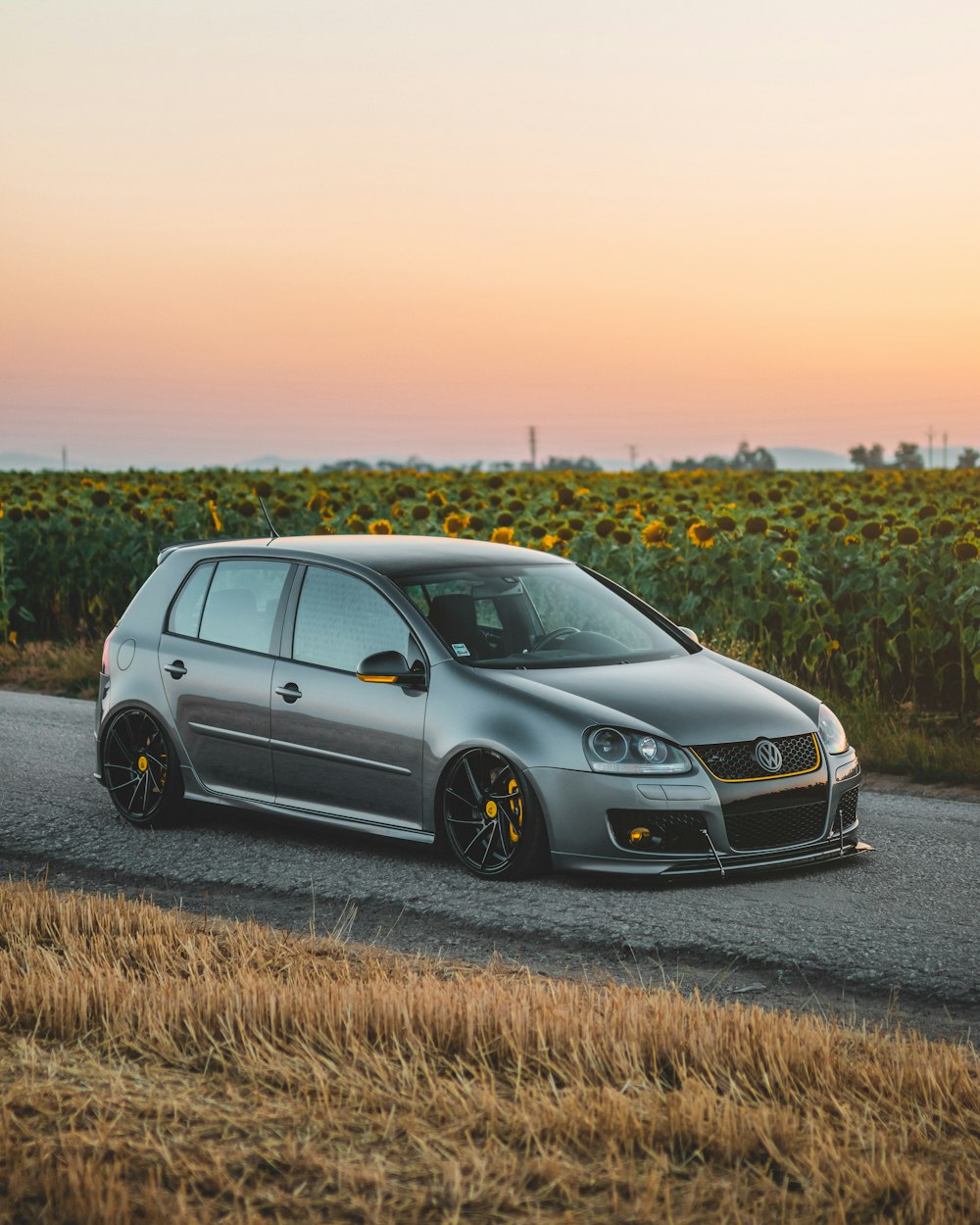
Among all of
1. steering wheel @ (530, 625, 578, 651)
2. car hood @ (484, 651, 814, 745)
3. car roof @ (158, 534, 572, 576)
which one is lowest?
car hood @ (484, 651, 814, 745)

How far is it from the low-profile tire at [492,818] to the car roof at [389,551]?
122 centimetres

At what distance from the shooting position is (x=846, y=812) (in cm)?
805

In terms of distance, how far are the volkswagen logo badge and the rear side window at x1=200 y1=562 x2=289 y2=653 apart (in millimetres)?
2568

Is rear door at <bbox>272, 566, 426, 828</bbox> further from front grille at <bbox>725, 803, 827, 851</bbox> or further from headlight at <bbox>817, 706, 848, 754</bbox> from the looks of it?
headlight at <bbox>817, 706, 848, 754</bbox>

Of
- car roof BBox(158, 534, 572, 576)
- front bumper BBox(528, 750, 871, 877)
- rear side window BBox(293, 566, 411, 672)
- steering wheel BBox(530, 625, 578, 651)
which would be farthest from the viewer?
car roof BBox(158, 534, 572, 576)

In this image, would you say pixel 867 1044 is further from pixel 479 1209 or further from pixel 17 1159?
pixel 17 1159

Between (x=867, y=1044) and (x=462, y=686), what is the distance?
3.31 m

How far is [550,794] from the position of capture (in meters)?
7.48

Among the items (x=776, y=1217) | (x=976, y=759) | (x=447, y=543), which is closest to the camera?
(x=776, y=1217)

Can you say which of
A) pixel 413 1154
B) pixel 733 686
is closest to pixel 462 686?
pixel 733 686

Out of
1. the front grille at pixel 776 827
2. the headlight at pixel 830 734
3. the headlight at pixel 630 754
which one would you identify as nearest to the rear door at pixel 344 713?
the headlight at pixel 630 754

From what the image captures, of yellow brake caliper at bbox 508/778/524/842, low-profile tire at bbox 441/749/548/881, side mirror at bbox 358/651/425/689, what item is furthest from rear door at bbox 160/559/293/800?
yellow brake caliper at bbox 508/778/524/842

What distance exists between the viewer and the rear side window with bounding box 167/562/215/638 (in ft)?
30.3

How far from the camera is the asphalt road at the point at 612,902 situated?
624 centimetres
